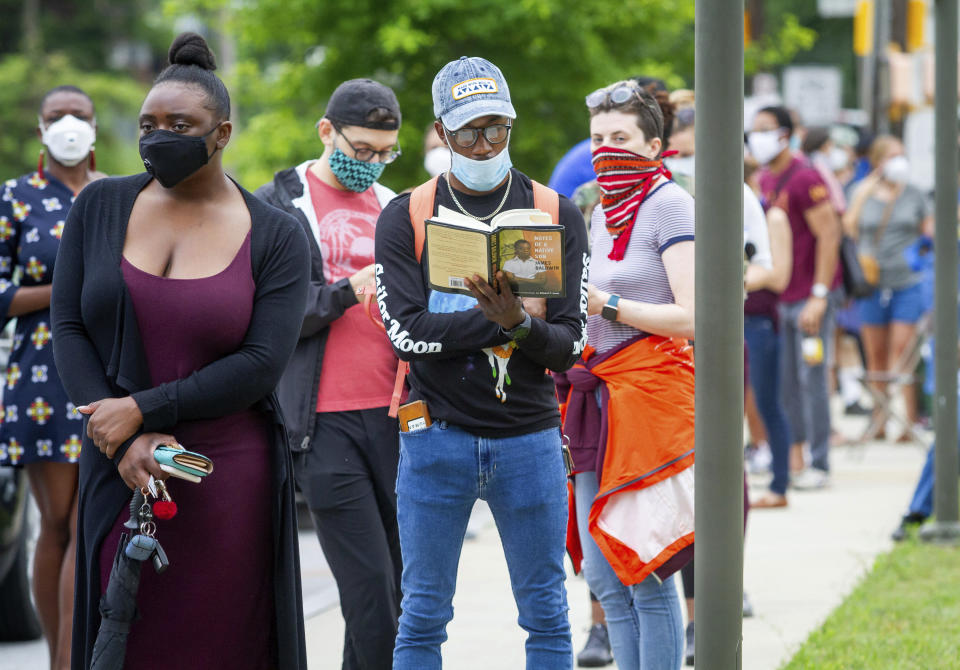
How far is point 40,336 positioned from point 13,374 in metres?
0.18

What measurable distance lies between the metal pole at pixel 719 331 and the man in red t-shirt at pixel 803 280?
20.0ft

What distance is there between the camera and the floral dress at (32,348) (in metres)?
5.11

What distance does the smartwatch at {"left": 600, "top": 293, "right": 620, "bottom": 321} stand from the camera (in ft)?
14.7

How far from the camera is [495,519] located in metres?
3.94

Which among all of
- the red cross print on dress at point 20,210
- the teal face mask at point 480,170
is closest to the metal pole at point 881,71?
the red cross print on dress at point 20,210

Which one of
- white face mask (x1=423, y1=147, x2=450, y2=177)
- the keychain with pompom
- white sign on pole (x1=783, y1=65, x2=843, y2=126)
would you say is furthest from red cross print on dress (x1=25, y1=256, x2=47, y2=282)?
white sign on pole (x1=783, y1=65, x2=843, y2=126)

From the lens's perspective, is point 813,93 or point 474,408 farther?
point 813,93

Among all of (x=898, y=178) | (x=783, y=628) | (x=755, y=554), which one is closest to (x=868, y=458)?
(x=898, y=178)

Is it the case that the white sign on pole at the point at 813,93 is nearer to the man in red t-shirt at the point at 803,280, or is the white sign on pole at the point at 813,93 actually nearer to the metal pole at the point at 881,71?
the metal pole at the point at 881,71

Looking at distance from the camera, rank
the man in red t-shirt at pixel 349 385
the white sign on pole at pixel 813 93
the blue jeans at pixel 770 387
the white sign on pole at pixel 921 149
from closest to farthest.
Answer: the man in red t-shirt at pixel 349 385, the blue jeans at pixel 770 387, the white sign on pole at pixel 921 149, the white sign on pole at pixel 813 93

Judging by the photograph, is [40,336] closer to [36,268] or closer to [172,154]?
[36,268]

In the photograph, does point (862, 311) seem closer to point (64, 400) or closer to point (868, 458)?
point (868, 458)

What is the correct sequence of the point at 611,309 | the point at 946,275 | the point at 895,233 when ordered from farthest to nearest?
the point at 895,233 < the point at 946,275 < the point at 611,309

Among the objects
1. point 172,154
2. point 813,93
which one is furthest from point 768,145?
point 813,93
